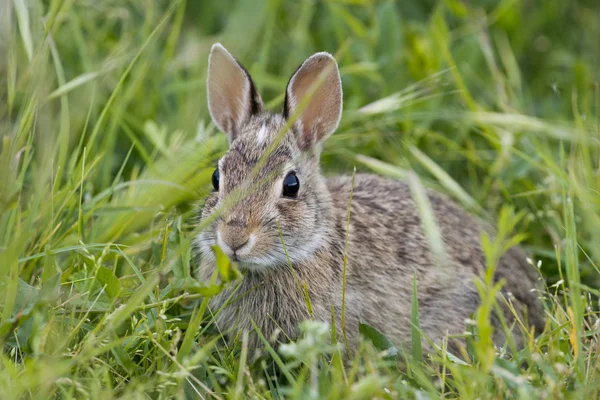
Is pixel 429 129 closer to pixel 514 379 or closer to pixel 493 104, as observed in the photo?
pixel 493 104

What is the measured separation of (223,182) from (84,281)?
728 mm

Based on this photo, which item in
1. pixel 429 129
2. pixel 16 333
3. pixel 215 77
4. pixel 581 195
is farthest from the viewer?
pixel 429 129

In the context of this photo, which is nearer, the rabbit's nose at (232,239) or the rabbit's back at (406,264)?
the rabbit's nose at (232,239)

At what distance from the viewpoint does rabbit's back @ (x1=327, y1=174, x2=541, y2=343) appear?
4047 mm

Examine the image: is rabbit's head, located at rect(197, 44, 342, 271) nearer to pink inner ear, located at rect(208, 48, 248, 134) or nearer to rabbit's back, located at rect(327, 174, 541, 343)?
pink inner ear, located at rect(208, 48, 248, 134)

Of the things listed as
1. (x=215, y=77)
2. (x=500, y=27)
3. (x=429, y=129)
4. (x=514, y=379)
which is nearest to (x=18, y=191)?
(x=215, y=77)

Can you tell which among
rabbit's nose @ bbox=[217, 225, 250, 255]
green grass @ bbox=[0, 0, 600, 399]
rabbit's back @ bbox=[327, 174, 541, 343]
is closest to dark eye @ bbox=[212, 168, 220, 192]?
green grass @ bbox=[0, 0, 600, 399]

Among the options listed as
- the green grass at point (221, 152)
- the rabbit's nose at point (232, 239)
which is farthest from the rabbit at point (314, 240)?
the green grass at point (221, 152)

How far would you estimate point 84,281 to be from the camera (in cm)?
349

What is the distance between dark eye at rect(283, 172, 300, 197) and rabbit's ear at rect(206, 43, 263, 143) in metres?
0.53

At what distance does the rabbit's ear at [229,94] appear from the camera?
13.3 ft

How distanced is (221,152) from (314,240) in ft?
3.69

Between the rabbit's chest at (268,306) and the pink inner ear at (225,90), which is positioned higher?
the pink inner ear at (225,90)

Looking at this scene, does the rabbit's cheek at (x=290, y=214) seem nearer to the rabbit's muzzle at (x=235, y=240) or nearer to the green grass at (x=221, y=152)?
the rabbit's muzzle at (x=235, y=240)
